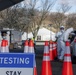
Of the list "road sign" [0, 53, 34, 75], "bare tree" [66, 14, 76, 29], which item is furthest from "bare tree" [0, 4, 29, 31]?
"road sign" [0, 53, 34, 75]

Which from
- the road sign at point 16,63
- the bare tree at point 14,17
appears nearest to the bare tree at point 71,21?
the bare tree at point 14,17

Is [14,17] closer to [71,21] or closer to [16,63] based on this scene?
[71,21]

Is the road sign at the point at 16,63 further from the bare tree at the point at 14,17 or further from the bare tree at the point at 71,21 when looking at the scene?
the bare tree at the point at 71,21

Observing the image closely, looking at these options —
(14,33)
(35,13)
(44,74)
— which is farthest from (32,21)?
(44,74)

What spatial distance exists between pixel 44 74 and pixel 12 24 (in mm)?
60197

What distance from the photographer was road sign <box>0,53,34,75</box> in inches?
195

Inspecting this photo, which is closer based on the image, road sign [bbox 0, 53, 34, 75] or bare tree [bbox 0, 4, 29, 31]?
road sign [bbox 0, 53, 34, 75]

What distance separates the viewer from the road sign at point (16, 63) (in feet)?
16.2

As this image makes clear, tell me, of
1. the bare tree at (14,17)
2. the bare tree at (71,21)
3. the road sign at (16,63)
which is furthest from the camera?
the bare tree at (71,21)

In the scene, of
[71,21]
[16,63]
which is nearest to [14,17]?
[71,21]

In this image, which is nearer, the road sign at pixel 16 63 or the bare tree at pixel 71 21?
the road sign at pixel 16 63

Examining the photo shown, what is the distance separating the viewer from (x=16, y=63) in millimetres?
4961

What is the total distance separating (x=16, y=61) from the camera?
495 centimetres

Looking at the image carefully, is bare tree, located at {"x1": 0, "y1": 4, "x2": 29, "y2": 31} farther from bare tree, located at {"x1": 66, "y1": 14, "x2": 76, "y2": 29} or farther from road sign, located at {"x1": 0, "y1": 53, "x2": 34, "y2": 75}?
road sign, located at {"x1": 0, "y1": 53, "x2": 34, "y2": 75}
